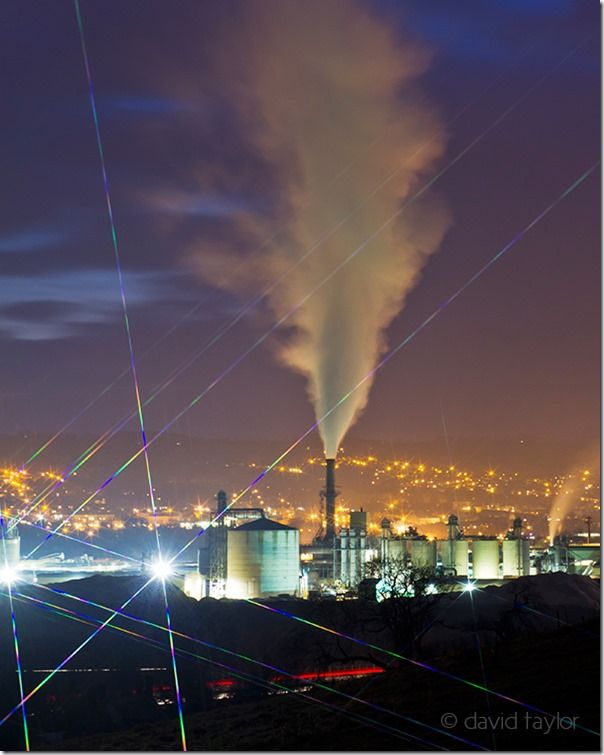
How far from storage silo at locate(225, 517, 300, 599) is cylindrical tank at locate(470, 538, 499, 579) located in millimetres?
8103

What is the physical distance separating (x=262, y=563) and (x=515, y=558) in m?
11.6

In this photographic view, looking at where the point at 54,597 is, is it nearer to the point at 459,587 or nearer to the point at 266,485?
the point at 459,587

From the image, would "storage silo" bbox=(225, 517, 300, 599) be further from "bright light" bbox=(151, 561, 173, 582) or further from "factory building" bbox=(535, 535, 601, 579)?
"factory building" bbox=(535, 535, 601, 579)

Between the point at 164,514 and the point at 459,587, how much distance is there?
171 ft

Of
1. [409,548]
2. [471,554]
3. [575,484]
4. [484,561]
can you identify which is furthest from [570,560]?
[575,484]

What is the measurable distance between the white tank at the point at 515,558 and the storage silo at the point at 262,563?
9725 mm

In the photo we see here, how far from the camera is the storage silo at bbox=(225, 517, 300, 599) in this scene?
131ft

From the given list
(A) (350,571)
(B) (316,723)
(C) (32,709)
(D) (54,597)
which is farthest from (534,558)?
(B) (316,723)

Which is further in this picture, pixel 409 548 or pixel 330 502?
pixel 330 502

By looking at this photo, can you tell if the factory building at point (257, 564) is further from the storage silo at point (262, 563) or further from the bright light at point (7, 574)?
the bright light at point (7, 574)

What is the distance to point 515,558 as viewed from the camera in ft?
147

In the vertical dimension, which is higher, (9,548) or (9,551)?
(9,548)

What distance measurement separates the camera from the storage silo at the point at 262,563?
39969 mm

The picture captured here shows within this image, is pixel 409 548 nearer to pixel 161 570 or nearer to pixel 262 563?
pixel 262 563
